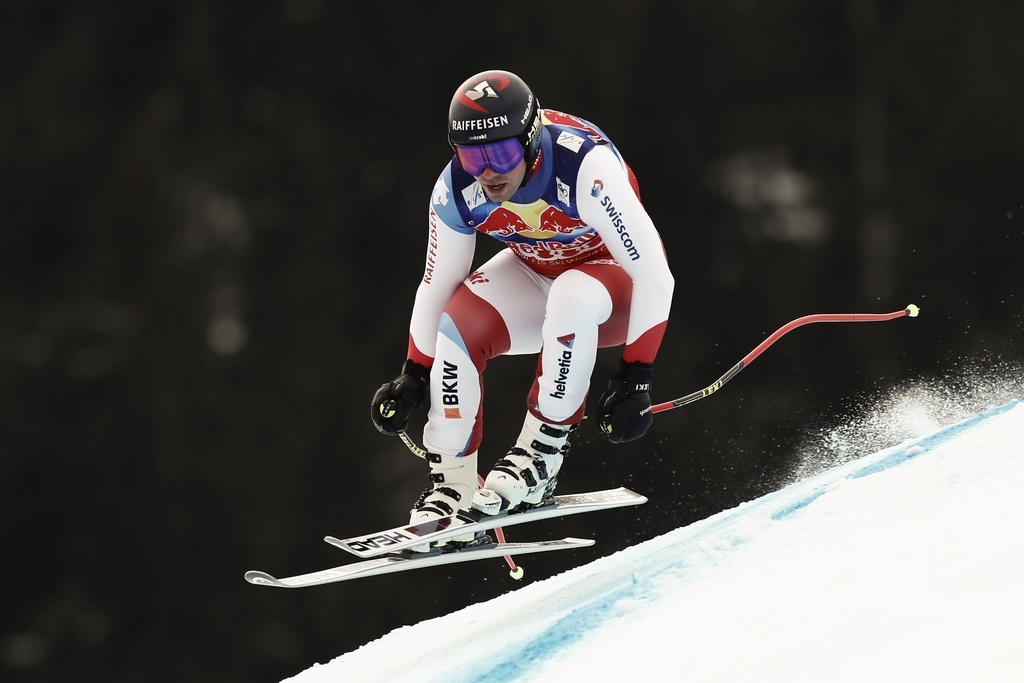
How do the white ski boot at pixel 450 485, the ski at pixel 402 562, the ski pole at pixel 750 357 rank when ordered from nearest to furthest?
1. the ski at pixel 402 562
2. the white ski boot at pixel 450 485
3. the ski pole at pixel 750 357

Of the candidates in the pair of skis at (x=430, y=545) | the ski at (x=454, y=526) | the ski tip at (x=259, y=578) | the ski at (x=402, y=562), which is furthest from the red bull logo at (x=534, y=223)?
the ski tip at (x=259, y=578)

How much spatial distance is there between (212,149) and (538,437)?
4505 millimetres

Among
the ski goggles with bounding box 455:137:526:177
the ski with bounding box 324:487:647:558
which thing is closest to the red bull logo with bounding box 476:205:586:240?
the ski goggles with bounding box 455:137:526:177

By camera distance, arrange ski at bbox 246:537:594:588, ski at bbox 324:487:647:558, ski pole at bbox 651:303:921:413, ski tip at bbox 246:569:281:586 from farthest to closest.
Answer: ski pole at bbox 651:303:921:413
ski at bbox 324:487:647:558
ski at bbox 246:537:594:588
ski tip at bbox 246:569:281:586

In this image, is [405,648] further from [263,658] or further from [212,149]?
[212,149]

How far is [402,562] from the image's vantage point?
3.40 metres

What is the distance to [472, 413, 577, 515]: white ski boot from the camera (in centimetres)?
354

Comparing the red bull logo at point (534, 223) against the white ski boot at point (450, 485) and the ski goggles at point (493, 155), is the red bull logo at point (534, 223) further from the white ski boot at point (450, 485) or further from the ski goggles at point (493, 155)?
the white ski boot at point (450, 485)

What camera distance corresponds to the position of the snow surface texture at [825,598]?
6.61 feet

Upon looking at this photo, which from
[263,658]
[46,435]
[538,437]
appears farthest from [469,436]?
[46,435]

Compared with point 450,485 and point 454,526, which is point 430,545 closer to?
point 454,526

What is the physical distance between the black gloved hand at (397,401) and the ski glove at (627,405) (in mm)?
628

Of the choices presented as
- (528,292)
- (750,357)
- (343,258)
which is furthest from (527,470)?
(343,258)

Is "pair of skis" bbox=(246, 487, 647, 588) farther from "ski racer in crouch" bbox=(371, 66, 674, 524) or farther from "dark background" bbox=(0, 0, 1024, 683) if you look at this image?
"dark background" bbox=(0, 0, 1024, 683)
